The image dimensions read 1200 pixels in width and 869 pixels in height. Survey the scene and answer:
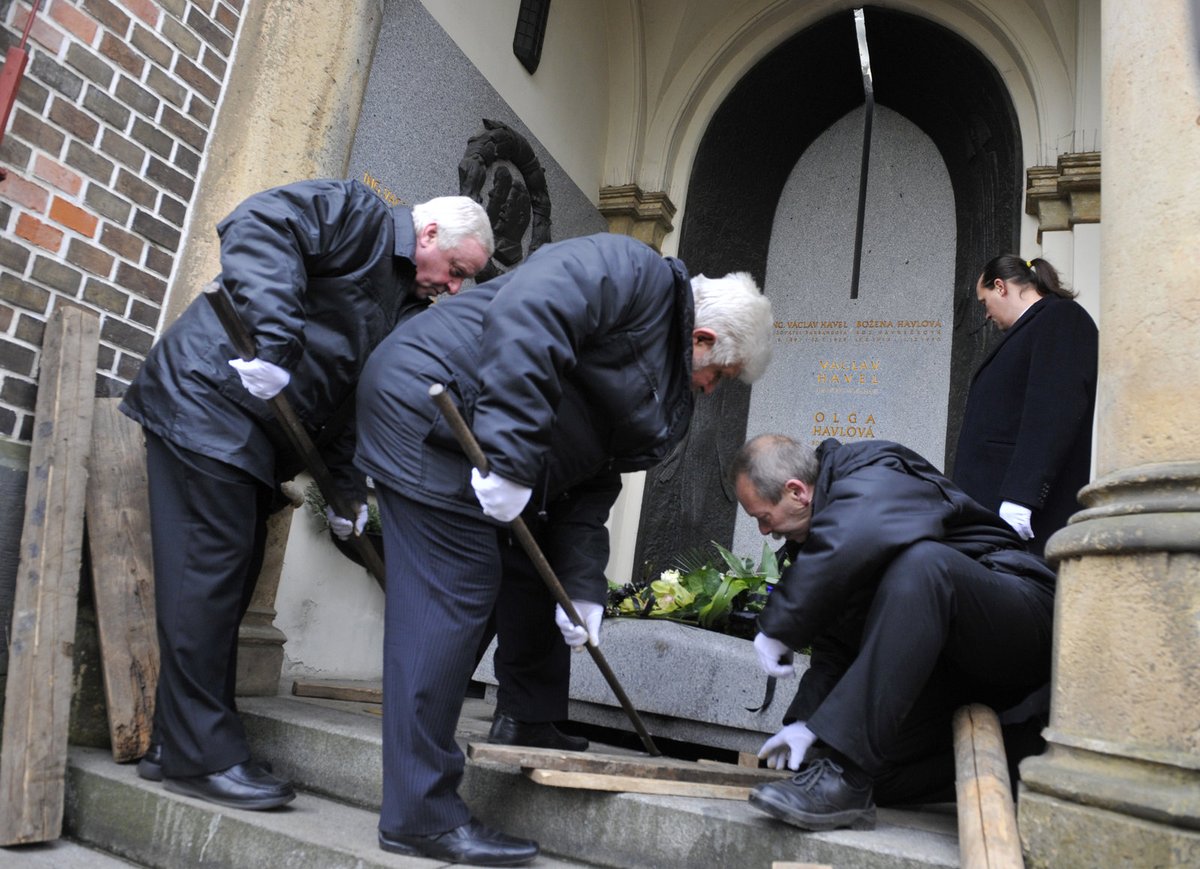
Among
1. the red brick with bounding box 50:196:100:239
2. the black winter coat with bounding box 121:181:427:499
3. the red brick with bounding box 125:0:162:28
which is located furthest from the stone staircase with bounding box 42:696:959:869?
the red brick with bounding box 125:0:162:28

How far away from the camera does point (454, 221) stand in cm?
268

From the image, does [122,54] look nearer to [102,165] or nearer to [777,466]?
[102,165]

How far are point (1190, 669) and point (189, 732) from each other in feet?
6.38

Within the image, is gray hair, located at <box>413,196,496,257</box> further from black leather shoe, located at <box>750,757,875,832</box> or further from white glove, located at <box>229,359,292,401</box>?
black leather shoe, located at <box>750,757,875,832</box>

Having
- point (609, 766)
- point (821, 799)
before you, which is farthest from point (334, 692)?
point (821, 799)

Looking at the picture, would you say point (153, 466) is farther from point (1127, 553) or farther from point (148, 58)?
point (1127, 553)

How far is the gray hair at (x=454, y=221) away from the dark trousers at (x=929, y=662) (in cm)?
131

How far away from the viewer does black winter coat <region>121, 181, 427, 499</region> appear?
91.6 inches

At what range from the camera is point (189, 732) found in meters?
2.27

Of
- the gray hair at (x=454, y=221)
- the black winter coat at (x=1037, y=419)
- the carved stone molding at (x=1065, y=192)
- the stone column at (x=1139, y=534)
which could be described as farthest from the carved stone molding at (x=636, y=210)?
the stone column at (x=1139, y=534)

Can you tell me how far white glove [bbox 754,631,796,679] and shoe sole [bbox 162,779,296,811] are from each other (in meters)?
1.10

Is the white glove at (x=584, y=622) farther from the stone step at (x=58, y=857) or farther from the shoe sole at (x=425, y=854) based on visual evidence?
the stone step at (x=58, y=857)

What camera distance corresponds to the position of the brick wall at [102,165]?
2.67 meters

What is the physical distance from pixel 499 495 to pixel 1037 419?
1.80 m
